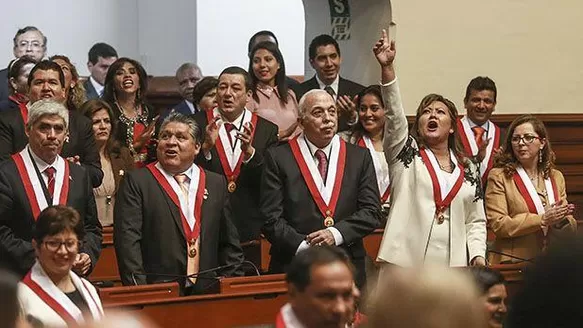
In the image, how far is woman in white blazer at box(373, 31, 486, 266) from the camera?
20.9 feet

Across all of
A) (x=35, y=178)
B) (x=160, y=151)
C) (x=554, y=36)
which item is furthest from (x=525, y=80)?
(x=35, y=178)

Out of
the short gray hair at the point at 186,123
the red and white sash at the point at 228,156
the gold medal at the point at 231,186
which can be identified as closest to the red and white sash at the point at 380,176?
the red and white sash at the point at 228,156

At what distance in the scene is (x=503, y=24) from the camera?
32.0ft

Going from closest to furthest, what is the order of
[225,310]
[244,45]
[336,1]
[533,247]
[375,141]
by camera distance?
[225,310] → [533,247] → [375,141] → [336,1] → [244,45]

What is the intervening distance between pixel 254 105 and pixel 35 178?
207 centimetres

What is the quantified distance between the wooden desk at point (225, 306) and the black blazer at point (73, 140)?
1.06m

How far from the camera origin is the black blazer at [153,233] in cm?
595

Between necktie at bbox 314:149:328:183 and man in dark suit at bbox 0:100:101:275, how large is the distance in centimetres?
110

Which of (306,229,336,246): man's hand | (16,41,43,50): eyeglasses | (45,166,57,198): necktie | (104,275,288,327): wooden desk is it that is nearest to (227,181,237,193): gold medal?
(306,229,336,246): man's hand

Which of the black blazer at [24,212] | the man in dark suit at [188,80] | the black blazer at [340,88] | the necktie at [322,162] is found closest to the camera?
the black blazer at [24,212]

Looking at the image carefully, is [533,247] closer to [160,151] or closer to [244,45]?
[160,151]

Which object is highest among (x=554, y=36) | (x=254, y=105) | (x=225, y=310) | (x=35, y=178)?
(x=554, y=36)

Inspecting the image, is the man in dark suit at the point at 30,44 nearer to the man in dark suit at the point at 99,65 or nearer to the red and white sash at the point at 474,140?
the man in dark suit at the point at 99,65

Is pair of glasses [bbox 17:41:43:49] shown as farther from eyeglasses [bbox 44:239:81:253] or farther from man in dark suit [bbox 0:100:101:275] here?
eyeglasses [bbox 44:239:81:253]
